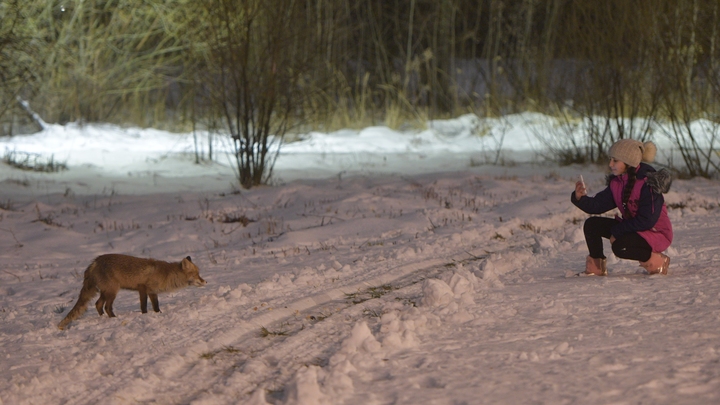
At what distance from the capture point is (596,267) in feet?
20.0

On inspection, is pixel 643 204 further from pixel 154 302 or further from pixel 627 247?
pixel 154 302

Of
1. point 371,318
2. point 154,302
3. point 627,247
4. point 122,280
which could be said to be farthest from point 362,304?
point 627,247

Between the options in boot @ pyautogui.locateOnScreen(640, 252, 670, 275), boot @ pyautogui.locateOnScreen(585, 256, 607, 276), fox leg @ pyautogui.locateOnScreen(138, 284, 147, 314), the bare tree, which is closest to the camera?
fox leg @ pyautogui.locateOnScreen(138, 284, 147, 314)

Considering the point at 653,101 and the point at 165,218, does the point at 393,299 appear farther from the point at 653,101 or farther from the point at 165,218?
the point at 653,101

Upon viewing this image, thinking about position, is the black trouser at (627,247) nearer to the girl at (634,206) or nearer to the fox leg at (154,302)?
the girl at (634,206)

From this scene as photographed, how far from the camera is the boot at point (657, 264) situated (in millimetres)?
5902

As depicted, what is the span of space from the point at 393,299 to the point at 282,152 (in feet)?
39.9

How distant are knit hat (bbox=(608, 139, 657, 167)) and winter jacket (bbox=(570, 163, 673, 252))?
119mm

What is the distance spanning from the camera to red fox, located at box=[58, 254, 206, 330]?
17.2 feet

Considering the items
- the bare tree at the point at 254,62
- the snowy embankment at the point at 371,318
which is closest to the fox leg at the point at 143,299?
the snowy embankment at the point at 371,318

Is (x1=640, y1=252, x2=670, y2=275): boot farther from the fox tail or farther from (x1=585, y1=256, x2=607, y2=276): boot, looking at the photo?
the fox tail


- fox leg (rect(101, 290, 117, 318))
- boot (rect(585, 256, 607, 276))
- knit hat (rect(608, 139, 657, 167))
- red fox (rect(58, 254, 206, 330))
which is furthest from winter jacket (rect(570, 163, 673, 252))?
fox leg (rect(101, 290, 117, 318))

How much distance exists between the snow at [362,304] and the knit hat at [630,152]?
814 millimetres

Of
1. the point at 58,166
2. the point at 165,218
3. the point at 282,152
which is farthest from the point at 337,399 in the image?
the point at 282,152
